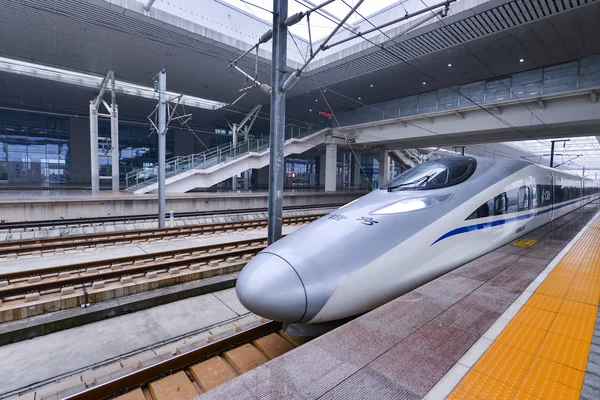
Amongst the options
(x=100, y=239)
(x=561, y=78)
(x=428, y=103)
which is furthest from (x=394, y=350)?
(x=428, y=103)

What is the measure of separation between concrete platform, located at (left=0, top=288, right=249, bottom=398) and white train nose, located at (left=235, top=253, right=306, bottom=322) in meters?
2.63

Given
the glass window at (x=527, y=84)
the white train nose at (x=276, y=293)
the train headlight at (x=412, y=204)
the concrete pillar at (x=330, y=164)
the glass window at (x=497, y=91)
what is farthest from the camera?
the concrete pillar at (x=330, y=164)

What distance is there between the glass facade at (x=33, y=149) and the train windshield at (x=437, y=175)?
35332mm

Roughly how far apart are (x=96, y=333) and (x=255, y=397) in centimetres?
440

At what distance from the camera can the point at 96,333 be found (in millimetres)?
5293

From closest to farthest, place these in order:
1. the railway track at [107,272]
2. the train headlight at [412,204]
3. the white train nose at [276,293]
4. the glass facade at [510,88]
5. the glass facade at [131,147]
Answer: the white train nose at [276,293] < the train headlight at [412,204] < the railway track at [107,272] < the glass facade at [510,88] < the glass facade at [131,147]

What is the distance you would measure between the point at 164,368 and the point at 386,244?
2.97 metres

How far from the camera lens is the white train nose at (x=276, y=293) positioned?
326 centimetres

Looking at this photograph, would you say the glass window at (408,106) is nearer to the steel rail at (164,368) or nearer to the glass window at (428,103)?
the glass window at (428,103)

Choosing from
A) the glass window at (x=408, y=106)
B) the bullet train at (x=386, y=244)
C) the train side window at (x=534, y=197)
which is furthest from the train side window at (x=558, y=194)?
the glass window at (x=408, y=106)

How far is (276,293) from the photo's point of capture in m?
3.26

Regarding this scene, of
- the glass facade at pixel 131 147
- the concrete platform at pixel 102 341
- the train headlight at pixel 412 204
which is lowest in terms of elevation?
the concrete platform at pixel 102 341

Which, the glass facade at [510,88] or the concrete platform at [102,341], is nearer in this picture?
the concrete platform at [102,341]

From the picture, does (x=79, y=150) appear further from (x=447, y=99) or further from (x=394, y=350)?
(x=394, y=350)
